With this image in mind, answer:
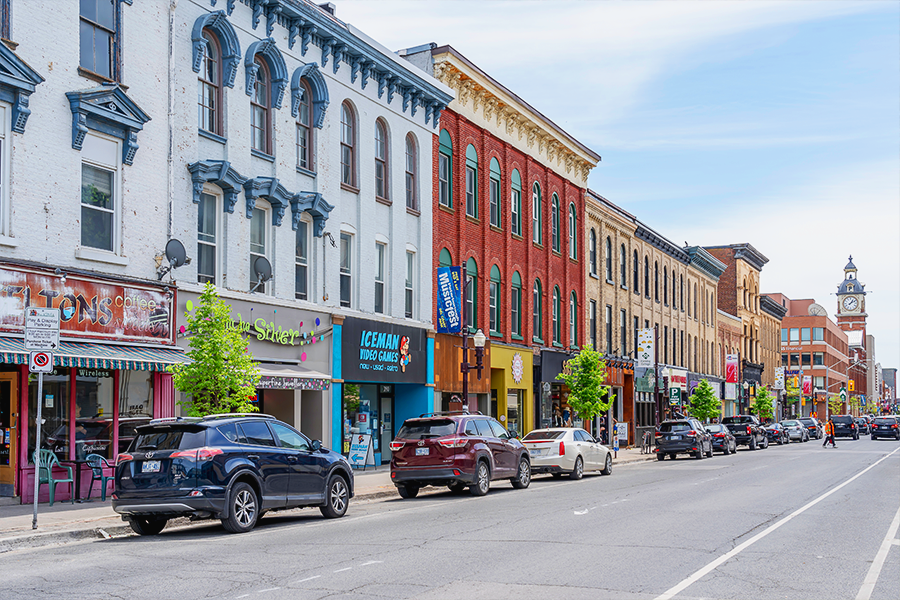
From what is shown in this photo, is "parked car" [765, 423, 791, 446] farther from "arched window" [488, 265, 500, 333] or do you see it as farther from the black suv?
the black suv

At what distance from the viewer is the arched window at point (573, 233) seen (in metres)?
44.7

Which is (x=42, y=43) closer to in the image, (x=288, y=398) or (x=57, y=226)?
(x=57, y=226)

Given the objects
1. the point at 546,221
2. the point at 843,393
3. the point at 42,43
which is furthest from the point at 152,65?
the point at 843,393

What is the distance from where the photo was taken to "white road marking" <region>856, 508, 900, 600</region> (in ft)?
31.3

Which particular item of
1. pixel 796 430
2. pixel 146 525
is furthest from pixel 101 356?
pixel 796 430

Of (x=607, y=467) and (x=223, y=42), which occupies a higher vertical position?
(x=223, y=42)

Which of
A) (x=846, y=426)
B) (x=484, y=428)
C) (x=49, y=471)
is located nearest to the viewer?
(x=49, y=471)

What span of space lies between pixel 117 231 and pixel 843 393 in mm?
128355

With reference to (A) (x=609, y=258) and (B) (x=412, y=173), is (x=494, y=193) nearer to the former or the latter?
(B) (x=412, y=173)

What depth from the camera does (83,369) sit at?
18.5m

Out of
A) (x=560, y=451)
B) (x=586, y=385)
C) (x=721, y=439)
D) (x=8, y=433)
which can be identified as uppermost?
(x=586, y=385)

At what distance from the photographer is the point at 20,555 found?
40.1 feet

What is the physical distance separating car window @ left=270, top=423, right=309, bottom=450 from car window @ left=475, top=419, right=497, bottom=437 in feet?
20.3

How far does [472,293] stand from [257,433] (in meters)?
20.5
